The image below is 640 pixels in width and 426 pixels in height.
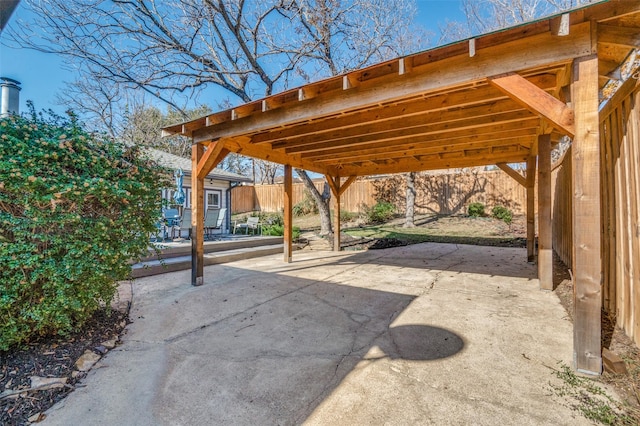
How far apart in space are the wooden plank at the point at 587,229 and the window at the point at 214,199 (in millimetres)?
10124

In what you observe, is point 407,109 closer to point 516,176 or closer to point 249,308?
point 249,308

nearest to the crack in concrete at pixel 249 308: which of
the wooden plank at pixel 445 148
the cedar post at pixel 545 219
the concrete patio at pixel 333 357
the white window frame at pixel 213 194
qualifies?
the concrete patio at pixel 333 357

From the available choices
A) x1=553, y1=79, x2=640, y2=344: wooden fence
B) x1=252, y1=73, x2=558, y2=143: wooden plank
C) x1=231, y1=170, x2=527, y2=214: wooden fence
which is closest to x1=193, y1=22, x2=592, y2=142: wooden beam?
x1=252, y1=73, x2=558, y2=143: wooden plank

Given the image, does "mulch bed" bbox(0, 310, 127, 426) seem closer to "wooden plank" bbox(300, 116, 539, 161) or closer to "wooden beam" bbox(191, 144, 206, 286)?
"wooden beam" bbox(191, 144, 206, 286)

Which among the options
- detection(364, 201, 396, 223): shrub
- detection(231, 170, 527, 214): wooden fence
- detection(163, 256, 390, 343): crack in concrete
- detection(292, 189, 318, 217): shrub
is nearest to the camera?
detection(163, 256, 390, 343): crack in concrete

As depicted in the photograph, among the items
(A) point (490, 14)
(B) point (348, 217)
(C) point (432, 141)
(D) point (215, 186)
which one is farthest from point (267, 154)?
(A) point (490, 14)

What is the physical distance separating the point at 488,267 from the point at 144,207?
6.01 m

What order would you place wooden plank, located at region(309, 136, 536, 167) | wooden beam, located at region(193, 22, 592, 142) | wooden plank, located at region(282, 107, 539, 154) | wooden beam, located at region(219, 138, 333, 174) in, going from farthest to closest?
wooden plank, located at region(309, 136, 536, 167) → wooden beam, located at region(219, 138, 333, 174) → wooden plank, located at region(282, 107, 539, 154) → wooden beam, located at region(193, 22, 592, 142)

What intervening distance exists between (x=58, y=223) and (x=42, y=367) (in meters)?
1.06

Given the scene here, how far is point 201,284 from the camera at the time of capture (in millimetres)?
4676

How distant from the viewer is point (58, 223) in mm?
2260

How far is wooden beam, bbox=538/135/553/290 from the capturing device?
4180 mm

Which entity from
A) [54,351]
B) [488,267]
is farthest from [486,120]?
[54,351]

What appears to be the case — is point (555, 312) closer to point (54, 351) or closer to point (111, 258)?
point (111, 258)
